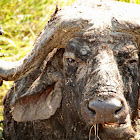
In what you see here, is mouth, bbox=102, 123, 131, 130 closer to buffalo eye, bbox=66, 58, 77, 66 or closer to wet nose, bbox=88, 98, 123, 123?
wet nose, bbox=88, 98, 123, 123

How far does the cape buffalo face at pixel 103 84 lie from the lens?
4977 millimetres

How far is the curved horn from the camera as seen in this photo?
561 centimetres

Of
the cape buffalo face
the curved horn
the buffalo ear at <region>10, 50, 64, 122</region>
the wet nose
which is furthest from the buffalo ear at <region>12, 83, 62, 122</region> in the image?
the wet nose

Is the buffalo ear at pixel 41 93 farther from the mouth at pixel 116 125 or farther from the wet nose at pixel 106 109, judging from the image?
the wet nose at pixel 106 109

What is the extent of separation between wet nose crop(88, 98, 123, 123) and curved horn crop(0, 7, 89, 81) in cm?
108

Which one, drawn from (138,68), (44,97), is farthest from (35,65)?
(138,68)

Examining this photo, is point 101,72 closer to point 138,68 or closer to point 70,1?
point 138,68

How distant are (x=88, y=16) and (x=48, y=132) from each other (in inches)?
69.0

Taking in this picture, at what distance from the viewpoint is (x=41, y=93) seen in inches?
244

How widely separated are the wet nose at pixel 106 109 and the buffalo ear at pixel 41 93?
1.12 m

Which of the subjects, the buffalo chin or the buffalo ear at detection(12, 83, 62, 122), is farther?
the buffalo ear at detection(12, 83, 62, 122)

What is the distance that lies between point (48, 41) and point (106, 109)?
1.32 m

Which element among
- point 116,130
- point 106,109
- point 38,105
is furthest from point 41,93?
point 106,109

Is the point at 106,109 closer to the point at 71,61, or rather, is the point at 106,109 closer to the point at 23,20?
the point at 71,61
